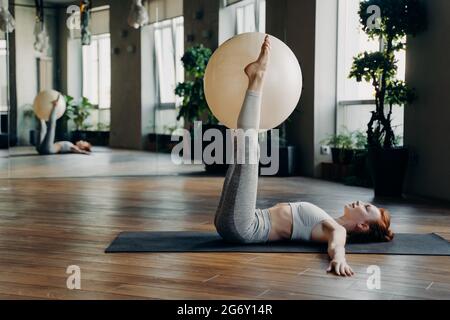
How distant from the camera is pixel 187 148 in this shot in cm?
764

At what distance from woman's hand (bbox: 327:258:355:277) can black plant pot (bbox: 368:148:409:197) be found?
9.21ft

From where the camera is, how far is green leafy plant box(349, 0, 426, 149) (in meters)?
5.03

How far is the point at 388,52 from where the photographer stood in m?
5.20

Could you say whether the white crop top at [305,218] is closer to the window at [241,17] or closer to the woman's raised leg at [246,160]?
the woman's raised leg at [246,160]

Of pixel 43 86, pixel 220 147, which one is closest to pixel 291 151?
pixel 220 147

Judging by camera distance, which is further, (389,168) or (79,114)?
(79,114)

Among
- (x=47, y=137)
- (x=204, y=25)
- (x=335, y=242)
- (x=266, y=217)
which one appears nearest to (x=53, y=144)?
(x=47, y=137)

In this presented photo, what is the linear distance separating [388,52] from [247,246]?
9.55 ft

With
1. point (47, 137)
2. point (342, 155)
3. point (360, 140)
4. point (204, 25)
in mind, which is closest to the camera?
point (360, 140)

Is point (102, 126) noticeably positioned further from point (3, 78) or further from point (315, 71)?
point (315, 71)

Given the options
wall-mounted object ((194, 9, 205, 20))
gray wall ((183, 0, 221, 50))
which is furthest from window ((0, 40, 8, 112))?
wall-mounted object ((194, 9, 205, 20))

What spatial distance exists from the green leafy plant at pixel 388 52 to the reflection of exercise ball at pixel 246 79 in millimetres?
2431

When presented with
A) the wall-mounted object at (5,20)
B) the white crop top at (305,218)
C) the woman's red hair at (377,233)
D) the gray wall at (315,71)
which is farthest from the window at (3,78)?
the woman's red hair at (377,233)

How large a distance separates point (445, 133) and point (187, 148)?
11.5ft
